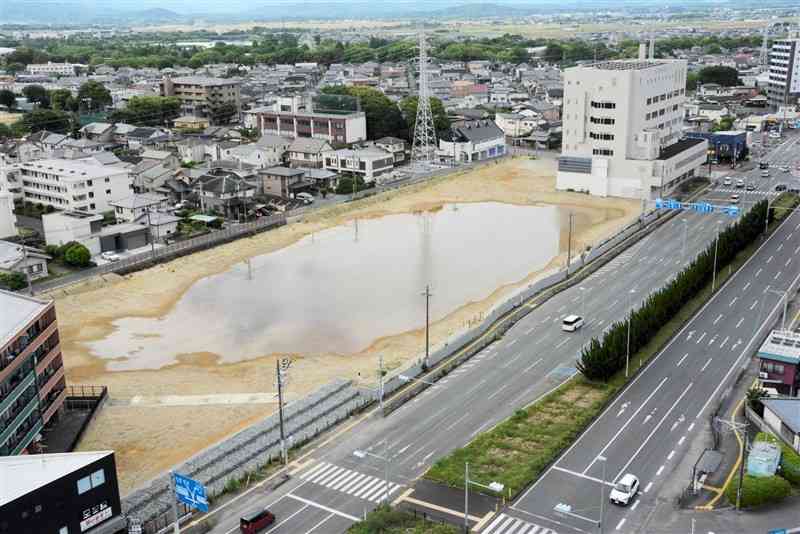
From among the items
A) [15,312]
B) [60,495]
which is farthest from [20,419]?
[60,495]

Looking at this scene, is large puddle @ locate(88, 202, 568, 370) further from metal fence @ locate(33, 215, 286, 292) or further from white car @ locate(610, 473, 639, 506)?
white car @ locate(610, 473, 639, 506)

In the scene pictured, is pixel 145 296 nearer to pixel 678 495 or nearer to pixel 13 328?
pixel 13 328

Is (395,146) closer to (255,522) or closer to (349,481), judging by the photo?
(349,481)

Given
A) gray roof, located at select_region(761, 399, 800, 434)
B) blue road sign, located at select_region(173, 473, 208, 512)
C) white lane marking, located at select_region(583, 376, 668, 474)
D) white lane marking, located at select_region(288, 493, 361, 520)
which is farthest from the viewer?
white lane marking, located at select_region(583, 376, 668, 474)

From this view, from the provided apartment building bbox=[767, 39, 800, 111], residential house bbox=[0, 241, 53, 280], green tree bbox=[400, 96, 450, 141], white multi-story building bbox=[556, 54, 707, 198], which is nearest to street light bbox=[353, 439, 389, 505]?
residential house bbox=[0, 241, 53, 280]

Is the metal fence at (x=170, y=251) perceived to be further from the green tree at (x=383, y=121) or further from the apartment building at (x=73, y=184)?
the green tree at (x=383, y=121)

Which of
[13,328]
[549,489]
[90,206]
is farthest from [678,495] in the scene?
[90,206]
